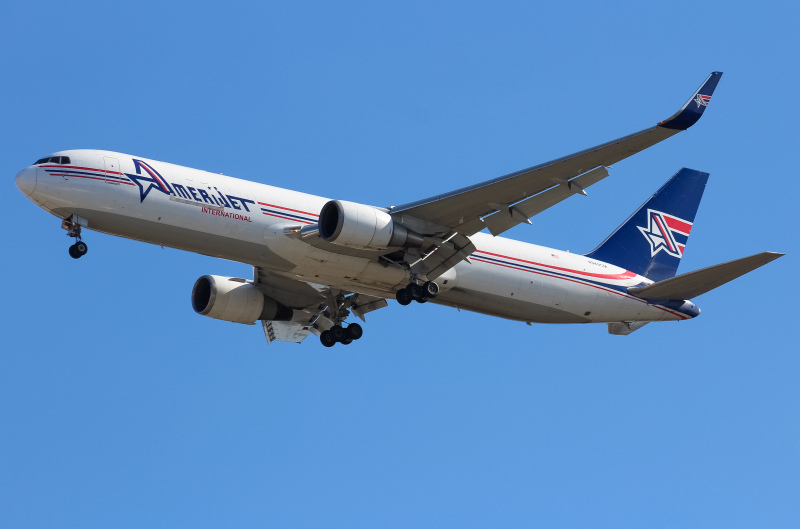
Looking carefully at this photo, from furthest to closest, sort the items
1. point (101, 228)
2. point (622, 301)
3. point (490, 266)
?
point (622, 301)
point (490, 266)
point (101, 228)

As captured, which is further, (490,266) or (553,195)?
(490,266)

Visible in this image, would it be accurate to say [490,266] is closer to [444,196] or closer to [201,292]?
[444,196]

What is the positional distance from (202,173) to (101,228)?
3539 mm

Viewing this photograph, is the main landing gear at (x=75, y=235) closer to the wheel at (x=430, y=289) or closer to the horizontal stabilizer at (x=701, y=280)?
the wheel at (x=430, y=289)

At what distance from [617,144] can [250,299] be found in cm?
1549

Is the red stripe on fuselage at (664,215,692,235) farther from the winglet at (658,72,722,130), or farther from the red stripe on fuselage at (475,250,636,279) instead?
the winglet at (658,72,722,130)

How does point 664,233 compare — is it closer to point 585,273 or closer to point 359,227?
point 585,273

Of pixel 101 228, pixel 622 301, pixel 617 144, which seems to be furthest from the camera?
pixel 622 301

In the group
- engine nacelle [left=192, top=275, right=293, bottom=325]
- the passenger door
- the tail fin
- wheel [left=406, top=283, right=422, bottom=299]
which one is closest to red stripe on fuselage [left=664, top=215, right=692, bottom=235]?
the tail fin

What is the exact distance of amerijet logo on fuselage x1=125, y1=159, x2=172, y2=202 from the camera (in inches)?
1312

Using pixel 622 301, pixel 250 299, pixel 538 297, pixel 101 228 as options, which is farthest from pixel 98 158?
pixel 622 301

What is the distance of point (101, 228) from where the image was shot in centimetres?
3338

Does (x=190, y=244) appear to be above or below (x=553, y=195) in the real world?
below

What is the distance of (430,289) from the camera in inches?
1404
